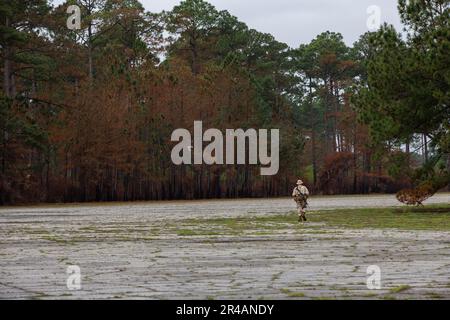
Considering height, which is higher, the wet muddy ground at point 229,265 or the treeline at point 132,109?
the treeline at point 132,109

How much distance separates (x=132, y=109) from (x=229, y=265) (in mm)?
65816

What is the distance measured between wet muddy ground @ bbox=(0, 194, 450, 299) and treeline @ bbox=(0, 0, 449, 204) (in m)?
37.9

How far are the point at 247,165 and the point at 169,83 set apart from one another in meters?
11.1

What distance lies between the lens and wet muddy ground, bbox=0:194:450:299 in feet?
34.1

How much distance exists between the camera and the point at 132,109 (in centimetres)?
7900

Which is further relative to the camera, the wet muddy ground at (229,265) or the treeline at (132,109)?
the treeline at (132,109)

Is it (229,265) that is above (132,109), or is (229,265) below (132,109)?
below

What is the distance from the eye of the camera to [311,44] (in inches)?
4651

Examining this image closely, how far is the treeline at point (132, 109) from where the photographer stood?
7156 centimetres

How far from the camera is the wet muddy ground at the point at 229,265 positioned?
10.4 m

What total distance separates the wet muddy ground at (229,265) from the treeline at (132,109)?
37895 mm

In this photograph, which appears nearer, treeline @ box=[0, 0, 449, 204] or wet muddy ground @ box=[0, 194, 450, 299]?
wet muddy ground @ box=[0, 194, 450, 299]

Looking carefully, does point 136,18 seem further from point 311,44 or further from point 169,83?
point 311,44
